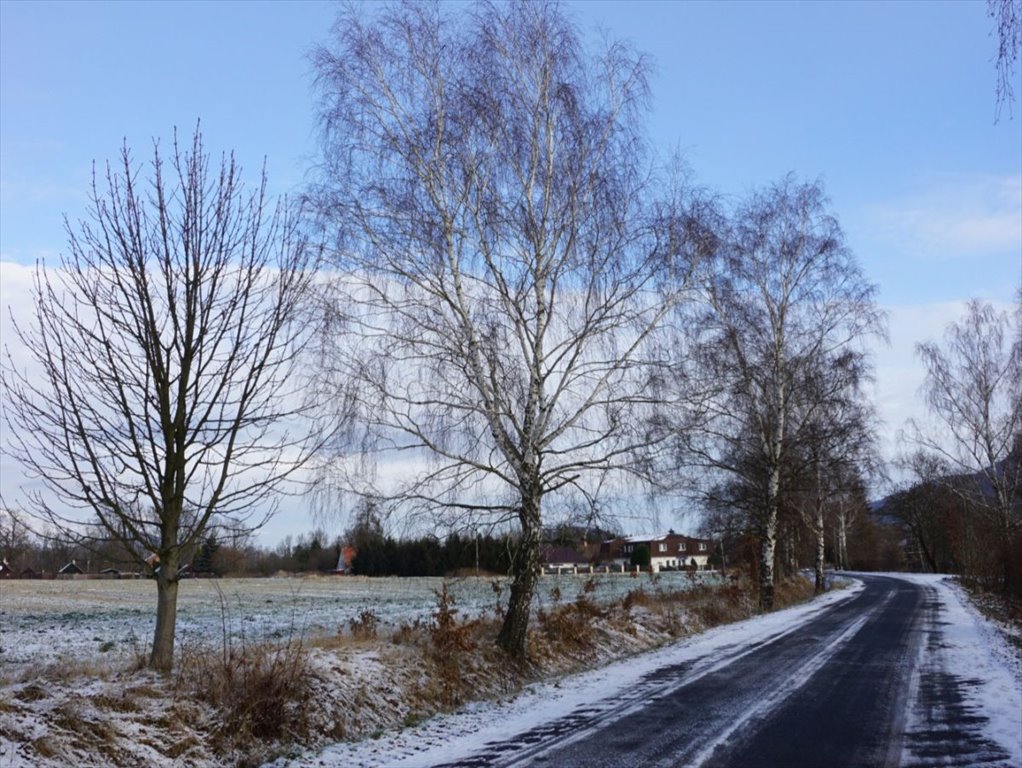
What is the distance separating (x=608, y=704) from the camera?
452 inches

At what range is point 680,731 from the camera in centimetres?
948

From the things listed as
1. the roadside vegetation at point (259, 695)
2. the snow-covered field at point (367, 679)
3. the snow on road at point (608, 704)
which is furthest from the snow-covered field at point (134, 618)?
the snow on road at point (608, 704)

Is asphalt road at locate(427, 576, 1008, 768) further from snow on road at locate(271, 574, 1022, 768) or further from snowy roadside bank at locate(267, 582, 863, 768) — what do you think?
snowy roadside bank at locate(267, 582, 863, 768)

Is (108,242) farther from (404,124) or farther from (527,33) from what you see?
(527,33)

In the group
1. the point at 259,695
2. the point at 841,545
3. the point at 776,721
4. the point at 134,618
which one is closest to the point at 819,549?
the point at 134,618

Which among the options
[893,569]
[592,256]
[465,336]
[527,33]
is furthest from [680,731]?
[893,569]

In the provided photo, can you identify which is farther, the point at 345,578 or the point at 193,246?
the point at 345,578

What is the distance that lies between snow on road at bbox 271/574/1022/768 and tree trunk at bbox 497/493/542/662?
1.08m

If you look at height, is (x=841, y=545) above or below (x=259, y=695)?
above

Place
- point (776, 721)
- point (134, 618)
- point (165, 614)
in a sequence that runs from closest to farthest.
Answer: point (165, 614)
point (776, 721)
point (134, 618)

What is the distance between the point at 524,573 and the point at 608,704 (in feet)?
11.2

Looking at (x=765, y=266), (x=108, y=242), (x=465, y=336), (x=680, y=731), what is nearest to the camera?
(x=108, y=242)

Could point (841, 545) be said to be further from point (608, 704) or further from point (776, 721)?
point (776, 721)

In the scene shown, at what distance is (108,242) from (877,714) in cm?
1035
